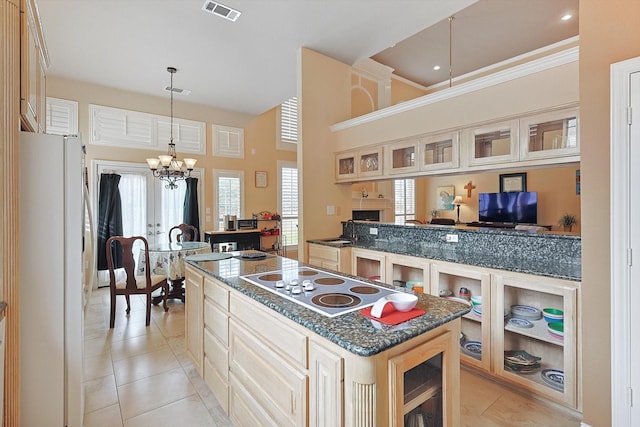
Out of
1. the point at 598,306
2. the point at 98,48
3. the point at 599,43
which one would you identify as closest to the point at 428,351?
the point at 598,306

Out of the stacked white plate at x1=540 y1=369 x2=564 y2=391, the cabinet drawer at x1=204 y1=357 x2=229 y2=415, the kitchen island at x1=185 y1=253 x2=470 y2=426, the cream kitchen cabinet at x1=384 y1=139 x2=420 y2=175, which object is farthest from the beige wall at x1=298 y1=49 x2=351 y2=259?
the stacked white plate at x1=540 y1=369 x2=564 y2=391

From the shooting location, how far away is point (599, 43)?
5.28 feet

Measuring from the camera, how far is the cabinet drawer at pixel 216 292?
5.99 ft

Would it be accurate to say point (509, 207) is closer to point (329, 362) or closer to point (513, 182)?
point (513, 182)

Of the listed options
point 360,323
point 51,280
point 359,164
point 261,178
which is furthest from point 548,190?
point 51,280

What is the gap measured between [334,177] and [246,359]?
9.25 feet

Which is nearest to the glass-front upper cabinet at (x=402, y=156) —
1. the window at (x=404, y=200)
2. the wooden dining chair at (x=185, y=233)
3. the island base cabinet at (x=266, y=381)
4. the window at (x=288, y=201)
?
the island base cabinet at (x=266, y=381)

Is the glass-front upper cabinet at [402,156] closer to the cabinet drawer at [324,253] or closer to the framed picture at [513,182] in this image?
the cabinet drawer at [324,253]

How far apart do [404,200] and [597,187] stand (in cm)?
626

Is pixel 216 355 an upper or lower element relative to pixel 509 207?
lower

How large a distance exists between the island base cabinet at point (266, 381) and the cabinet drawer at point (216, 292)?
144 mm

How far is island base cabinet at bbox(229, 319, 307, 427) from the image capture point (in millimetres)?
1227

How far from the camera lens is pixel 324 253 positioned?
353 cm

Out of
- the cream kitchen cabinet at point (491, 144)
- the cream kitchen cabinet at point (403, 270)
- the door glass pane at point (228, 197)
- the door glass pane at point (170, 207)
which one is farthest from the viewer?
the door glass pane at point (228, 197)
